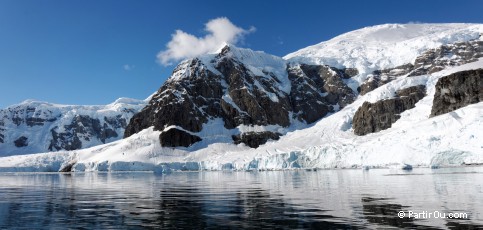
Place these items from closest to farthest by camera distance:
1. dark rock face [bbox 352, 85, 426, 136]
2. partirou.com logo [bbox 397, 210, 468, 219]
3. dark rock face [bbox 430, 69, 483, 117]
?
partirou.com logo [bbox 397, 210, 468, 219] < dark rock face [bbox 430, 69, 483, 117] < dark rock face [bbox 352, 85, 426, 136]

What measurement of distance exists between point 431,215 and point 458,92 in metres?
160

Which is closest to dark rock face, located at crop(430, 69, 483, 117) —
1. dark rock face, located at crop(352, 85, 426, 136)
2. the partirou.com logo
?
dark rock face, located at crop(352, 85, 426, 136)

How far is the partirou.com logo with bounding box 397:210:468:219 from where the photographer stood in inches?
906

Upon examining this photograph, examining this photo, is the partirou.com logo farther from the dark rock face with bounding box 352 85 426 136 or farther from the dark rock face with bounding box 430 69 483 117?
the dark rock face with bounding box 352 85 426 136

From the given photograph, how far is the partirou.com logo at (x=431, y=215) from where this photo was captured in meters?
23.0

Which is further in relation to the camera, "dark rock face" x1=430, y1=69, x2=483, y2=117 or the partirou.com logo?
"dark rock face" x1=430, y1=69, x2=483, y2=117

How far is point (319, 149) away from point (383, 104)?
6591 centimetres

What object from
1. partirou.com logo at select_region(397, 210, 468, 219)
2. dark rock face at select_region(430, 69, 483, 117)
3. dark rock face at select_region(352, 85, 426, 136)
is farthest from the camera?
dark rock face at select_region(352, 85, 426, 136)

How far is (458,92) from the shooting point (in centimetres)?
16462

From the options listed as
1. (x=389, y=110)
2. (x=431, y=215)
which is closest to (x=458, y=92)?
(x=389, y=110)

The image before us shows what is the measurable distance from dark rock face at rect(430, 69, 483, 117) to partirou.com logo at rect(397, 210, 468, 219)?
151 metres

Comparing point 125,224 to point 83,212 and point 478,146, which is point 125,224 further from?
point 478,146

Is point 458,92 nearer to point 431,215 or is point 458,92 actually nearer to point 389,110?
point 389,110

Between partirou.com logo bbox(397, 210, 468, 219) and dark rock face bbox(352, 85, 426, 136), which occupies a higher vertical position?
dark rock face bbox(352, 85, 426, 136)
